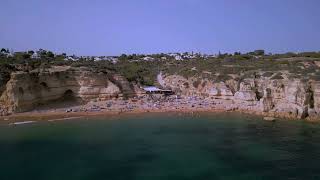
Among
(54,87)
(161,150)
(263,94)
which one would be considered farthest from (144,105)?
(161,150)

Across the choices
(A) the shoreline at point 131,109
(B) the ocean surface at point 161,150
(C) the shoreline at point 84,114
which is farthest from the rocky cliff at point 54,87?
(B) the ocean surface at point 161,150

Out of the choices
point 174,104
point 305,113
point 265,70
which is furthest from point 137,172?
point 265,70

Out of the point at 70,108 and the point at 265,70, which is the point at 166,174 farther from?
the point at 265,70

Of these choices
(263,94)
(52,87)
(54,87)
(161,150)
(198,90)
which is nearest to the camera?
(161,150)

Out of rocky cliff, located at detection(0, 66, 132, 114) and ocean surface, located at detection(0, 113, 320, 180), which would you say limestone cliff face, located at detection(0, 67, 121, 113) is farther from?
ocean surface, located at detection(0, 113, 320, 180)

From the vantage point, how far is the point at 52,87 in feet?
156

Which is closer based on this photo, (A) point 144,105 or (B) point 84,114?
(B) point 84,114

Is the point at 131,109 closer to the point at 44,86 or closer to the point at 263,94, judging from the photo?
the point at 44,86

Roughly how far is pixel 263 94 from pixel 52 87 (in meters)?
24.9

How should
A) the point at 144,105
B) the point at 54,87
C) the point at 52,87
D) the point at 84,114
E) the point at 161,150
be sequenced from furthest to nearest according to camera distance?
1. the point at 144,105
2. the point at 54,87
3. the point at 52,87
4. the point at 84,114
5. the point at 161,150

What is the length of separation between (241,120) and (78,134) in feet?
54.9

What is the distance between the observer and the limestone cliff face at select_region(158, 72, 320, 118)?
134ft

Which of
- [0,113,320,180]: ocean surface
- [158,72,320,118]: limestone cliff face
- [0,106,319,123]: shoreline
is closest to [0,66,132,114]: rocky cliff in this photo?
[0,106,319,123]: shoreline

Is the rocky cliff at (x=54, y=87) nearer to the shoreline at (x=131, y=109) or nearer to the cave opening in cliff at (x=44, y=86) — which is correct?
the cave opening in cliff at (x=44, y=86)
